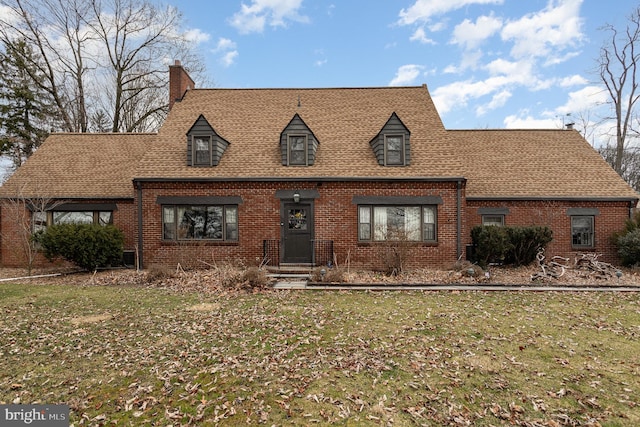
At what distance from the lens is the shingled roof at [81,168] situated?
13.8 m

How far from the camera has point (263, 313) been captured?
7258 mm

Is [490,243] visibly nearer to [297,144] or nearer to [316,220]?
[316,220]

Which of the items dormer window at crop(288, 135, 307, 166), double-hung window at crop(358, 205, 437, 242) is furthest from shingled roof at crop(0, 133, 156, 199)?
double-hung window at crop(358, 205, 437, 242)

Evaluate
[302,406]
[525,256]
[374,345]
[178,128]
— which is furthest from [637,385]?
[178,128]

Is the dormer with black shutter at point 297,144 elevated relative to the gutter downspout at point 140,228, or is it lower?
elevated

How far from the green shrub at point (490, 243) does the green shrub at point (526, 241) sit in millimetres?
362

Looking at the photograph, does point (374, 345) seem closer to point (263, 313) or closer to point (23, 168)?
point (263, 313)

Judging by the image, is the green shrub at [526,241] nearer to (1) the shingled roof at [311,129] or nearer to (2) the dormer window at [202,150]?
(1) the shingled roof at [311,129]

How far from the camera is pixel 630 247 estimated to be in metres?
12.5

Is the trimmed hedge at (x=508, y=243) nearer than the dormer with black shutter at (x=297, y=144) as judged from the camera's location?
Yes

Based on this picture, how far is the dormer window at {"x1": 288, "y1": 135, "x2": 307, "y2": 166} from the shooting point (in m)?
13.1

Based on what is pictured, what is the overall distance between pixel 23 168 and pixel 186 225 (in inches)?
341

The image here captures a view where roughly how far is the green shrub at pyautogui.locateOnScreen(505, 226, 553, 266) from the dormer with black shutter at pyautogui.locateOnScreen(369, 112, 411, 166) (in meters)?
4.82

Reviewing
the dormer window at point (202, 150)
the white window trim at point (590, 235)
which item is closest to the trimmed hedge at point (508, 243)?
the white window trim at point (590, 235)
